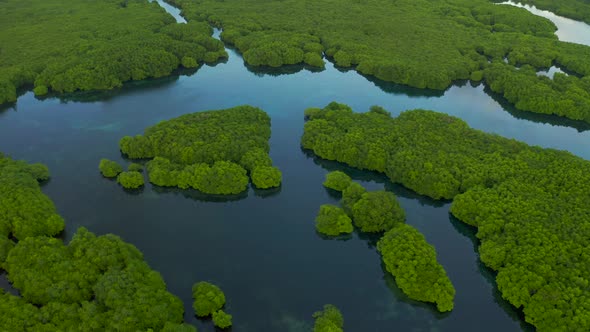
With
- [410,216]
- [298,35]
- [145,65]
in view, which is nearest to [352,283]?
[410,216]

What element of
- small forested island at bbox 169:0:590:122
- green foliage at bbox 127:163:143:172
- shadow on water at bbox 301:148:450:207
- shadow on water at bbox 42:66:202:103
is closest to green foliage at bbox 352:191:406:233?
shadow on water at bbox 301:148:450:207

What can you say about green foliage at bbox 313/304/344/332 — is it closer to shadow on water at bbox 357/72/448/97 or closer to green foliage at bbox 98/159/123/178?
green foliage at bbox 98/159/123/178

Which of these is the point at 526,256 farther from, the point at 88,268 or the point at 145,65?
the point at 145,65

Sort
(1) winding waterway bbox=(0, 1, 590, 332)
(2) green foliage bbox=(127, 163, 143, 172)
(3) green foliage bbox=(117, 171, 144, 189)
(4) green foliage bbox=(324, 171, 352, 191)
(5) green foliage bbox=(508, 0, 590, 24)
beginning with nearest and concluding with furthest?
(1) winding waterway bbox=(0, 1, 590, 332), (3) green foliage bbox=(117, 171, 144, 189), (4) green foliage bbox=(324, 171, 352, 191), (2) green foliage bbox=(127, 163, 143, 172), (5) green foliage bbox=(508, 0, 590, 24)

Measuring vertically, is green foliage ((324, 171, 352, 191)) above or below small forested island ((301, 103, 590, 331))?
below

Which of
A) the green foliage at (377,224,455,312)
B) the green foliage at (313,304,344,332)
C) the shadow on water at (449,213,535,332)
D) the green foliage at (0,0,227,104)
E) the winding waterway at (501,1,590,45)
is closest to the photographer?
the green foliage at (313,304,344,332)

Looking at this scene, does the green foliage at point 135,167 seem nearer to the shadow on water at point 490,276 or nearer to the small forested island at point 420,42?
the shadow on water at point 490,276
